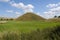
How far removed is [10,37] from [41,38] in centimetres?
257

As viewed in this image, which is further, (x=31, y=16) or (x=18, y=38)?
(x=31, y=16)

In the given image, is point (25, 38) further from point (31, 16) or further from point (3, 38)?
point (31, 16)

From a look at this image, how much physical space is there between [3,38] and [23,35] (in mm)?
1628

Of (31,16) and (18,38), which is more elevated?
(31,16)

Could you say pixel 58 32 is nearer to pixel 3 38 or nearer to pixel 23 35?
pixel 23 35

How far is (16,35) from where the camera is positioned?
15.1 m

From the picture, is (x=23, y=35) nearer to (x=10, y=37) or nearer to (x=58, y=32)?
(x=10, y=37)

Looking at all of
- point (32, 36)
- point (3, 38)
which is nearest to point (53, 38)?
point (32, 36)

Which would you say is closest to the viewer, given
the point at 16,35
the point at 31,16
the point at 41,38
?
the point at 41,38

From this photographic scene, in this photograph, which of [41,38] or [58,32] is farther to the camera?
[58,32]

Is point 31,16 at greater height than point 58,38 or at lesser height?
greater

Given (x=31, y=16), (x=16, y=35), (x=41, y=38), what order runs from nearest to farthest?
(x=41, y=38)
(x=16, y=35)
(x=31, y=16)

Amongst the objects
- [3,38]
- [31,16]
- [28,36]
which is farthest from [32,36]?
[31,16]

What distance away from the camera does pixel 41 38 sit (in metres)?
14.2
